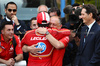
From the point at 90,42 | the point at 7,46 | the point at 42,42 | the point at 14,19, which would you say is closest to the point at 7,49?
the point at 7,46

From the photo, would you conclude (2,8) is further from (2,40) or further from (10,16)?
(2,40)

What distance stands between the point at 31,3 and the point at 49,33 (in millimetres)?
2981

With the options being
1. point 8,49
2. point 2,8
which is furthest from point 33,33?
point 2,8

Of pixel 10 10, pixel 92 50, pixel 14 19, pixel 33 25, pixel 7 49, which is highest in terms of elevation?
pixel 10 10

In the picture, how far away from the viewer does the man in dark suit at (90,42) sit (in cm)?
267

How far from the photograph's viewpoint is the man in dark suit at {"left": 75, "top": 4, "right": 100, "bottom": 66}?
267cm

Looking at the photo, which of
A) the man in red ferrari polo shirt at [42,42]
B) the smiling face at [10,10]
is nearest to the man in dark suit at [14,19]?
the smiling face at [10,10]

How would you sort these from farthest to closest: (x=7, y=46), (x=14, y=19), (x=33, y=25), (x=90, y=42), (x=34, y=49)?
(x=33, y=25) → (x=14, y=19) → (x=7, y=46) → (x=90, y=42) → (x=34, y=49)

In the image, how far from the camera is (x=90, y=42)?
2.73 meters

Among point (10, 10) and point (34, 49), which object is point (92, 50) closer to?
point (34, 49)

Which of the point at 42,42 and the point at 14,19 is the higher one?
the point at 14,19

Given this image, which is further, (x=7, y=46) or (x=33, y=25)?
(x=33, y=25)

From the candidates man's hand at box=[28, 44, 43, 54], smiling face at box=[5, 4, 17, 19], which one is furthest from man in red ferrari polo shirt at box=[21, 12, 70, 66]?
smiling face at box=[5, 4, 17, 19]

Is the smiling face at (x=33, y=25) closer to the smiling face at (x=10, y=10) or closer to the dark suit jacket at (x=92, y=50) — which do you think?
the smiling face at (x=10, y=10)
